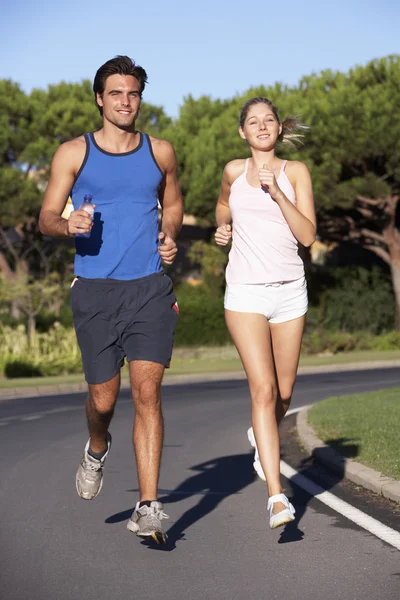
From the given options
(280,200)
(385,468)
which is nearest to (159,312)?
(280,200)

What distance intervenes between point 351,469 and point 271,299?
2.85 m

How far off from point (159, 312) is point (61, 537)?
1496 mm

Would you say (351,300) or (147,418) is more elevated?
(147,418)

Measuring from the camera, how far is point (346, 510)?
791 centimetres

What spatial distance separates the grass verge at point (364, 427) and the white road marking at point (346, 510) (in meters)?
0.54

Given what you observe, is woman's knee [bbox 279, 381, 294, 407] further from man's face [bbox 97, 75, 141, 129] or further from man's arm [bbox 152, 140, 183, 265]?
man's face [bbox 97, 75, 141, 129]

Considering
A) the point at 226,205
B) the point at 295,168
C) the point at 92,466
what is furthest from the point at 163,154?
the point at 92,466

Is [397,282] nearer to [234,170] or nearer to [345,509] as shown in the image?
[345,509]

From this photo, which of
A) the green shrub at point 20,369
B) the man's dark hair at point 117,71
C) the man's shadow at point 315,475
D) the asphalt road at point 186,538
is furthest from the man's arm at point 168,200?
the green shrub at point 20,369

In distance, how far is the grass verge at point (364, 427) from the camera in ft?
32.4

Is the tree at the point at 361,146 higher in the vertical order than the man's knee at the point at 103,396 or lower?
higher

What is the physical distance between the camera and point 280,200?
22.2 ft

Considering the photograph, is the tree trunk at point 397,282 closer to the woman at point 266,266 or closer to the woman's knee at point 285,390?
the woman's knee at point 285,390

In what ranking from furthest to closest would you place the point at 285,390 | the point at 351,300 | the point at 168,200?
the point at 351,300
the point at 285,390
the point at 168,200
